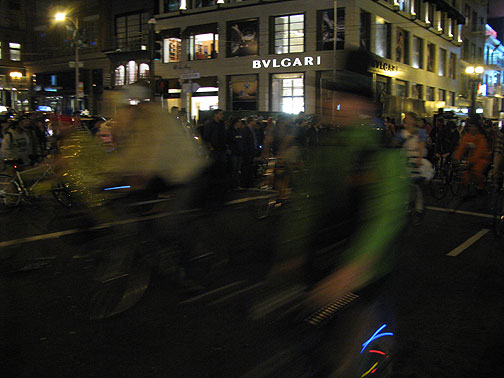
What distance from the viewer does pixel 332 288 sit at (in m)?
2.55

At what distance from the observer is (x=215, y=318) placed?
4758 millimetres

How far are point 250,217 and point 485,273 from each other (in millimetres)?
4860

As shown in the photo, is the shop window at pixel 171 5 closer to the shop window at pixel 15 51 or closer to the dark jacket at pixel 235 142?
the dark jacket at pixel 235 142

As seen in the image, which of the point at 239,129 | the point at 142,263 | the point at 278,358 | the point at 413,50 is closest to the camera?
the point at 278,358

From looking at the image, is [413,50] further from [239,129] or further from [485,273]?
[485,273]

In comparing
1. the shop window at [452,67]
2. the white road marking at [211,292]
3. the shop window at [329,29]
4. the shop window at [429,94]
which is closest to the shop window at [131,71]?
the shop window at [329,29]

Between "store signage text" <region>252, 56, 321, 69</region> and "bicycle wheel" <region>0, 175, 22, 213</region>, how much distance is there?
23.9 meters

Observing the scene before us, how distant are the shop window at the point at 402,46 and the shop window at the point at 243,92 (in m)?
12.2

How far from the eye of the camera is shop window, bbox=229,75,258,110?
110 feet

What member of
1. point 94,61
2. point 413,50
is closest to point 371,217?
point 413,50

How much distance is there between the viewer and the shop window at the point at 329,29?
30.6 metres

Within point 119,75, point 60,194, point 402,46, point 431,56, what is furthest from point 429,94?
point 60,194

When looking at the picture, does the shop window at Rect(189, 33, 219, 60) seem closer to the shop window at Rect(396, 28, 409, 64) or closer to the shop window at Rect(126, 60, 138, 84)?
the shop window at Rect(126, 60, 138, 84)

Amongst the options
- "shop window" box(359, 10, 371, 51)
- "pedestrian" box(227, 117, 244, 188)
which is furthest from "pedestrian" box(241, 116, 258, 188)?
"shop window" box(359, 10, 371, 51)
